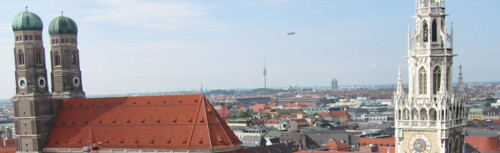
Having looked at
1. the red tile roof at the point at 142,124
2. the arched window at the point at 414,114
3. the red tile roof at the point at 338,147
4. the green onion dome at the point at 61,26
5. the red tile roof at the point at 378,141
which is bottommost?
the red tile roof at the point at 338,147

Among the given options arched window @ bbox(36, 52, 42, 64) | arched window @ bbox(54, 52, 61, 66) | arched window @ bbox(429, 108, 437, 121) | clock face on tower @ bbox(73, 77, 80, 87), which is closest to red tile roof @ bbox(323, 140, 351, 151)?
clock face on tower @ bbox(73, 77, 80, 87)

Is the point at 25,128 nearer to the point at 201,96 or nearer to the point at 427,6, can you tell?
the point at 201,96

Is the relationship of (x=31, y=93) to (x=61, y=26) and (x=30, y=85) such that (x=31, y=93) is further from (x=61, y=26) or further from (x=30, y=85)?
(x=61, y=26)

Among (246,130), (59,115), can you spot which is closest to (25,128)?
(59,115)

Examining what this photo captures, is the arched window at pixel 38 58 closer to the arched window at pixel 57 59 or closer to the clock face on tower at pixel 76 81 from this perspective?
the arched window at pixel 57 59

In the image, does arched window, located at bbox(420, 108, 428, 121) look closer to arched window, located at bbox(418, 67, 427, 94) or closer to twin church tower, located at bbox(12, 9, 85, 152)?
arched window, located at bbox(418, 67, 427, 94)

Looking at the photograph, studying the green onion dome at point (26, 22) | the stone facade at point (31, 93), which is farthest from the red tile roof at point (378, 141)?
the green onion dome at point (26, 22)

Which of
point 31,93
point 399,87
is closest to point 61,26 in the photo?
point 31,93
